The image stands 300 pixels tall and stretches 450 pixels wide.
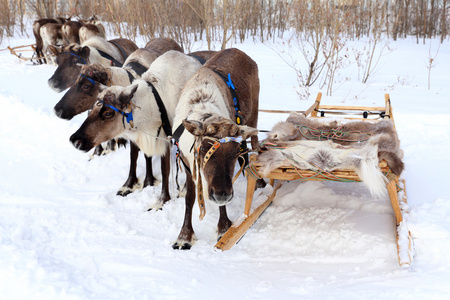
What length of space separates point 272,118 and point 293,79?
12.1 feet

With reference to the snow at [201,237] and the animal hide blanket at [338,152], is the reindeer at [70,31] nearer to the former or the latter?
the snow at [201,237]

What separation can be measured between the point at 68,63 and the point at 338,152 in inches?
138

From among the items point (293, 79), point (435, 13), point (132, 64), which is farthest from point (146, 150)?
point (435, 13)

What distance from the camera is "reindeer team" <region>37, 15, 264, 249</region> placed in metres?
2.76

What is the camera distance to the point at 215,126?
9.04 ft

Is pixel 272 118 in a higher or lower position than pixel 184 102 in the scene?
lower

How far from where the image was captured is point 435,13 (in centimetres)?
1623

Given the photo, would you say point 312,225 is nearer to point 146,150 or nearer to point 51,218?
point 146,150

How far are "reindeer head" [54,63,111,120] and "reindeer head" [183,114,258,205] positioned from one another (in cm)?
180

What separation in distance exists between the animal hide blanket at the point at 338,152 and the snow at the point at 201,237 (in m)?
0.46

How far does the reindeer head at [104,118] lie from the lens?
11.4ft

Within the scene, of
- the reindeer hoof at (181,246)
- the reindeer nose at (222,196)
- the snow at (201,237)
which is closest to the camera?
the snow at (201,237)

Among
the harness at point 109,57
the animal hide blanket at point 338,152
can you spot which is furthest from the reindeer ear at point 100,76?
the animal hide blanket at point 338,152

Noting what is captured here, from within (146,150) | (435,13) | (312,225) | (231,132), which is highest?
(435,13)
